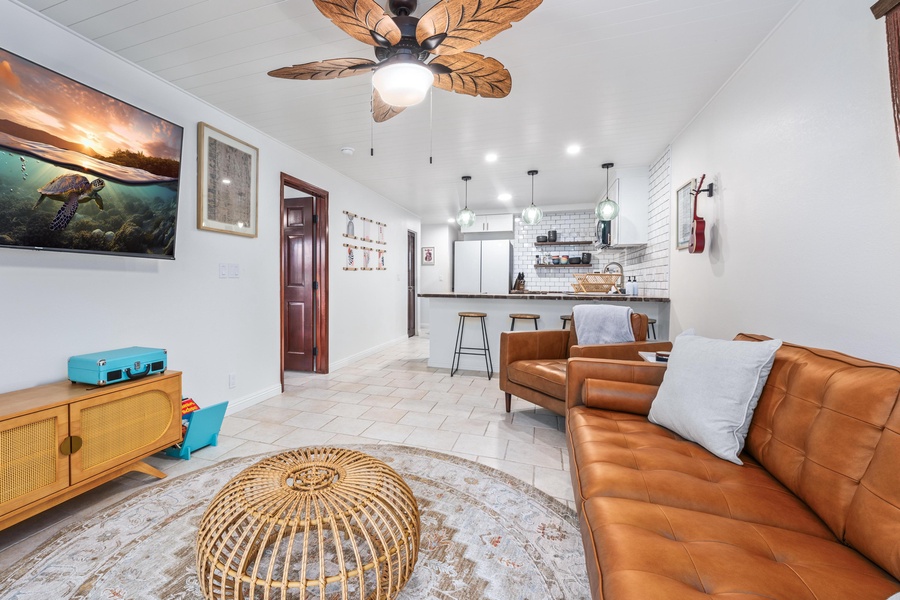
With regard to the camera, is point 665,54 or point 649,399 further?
point 665,54

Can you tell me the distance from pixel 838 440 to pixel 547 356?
216 cm

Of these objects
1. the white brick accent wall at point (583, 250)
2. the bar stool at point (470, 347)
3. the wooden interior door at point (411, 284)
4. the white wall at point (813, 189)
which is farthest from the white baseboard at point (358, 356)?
the white wall at point (813, 189)

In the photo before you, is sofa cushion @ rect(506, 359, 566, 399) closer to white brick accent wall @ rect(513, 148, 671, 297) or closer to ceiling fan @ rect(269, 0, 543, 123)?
ceiling fan @ rect(269, 0, 543, 123)

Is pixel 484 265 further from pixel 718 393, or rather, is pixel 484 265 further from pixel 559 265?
pixel 718 393

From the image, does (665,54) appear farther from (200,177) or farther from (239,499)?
(200,177)

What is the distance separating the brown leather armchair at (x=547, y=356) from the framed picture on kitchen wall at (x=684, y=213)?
0.85 meters

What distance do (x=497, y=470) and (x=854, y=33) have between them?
2.55m

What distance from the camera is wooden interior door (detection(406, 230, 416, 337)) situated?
7.29 metres

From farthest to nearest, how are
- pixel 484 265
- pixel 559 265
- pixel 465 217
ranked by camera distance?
pixel 484 265, pixel 559 265, pixel 465 217

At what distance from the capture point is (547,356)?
3186 millimetres

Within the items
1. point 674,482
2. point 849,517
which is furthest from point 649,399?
point 849,517

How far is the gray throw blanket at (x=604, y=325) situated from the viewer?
2.98 meters

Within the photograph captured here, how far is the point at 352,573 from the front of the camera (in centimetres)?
102

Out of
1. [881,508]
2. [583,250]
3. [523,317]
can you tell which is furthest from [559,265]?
[881,508]
